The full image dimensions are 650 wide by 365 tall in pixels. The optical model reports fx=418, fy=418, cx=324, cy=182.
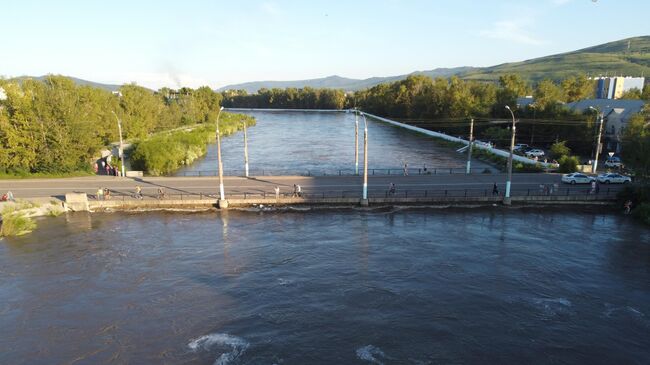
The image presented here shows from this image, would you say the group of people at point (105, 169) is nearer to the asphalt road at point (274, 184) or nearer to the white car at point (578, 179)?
the asphalt road at point (274, 184)

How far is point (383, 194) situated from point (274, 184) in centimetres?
1148

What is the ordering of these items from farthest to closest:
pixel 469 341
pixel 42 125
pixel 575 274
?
pixel 42 125
pixel 575 274
pixel 469 341

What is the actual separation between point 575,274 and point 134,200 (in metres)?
35.2

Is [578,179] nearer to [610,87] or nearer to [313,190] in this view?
[313,190]

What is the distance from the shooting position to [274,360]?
17.4m

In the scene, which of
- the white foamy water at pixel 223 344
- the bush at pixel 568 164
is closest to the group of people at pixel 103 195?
the white foamy water at pixel 223 344

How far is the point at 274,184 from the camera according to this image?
143 ft

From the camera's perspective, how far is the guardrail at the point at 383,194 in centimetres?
3884

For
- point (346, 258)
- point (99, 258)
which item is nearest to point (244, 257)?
point (346, 258)

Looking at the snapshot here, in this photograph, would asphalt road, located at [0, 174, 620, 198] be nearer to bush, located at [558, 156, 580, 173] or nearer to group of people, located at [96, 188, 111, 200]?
group of people, located at [96, 188, 111, 200]

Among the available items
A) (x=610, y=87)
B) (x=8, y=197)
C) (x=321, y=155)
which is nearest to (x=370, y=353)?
(x=8, y=197)

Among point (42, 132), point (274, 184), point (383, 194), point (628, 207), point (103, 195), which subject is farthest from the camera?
point (42, 132)

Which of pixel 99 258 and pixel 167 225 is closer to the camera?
pixel 99 258

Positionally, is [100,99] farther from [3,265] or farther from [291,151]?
[3,265]
